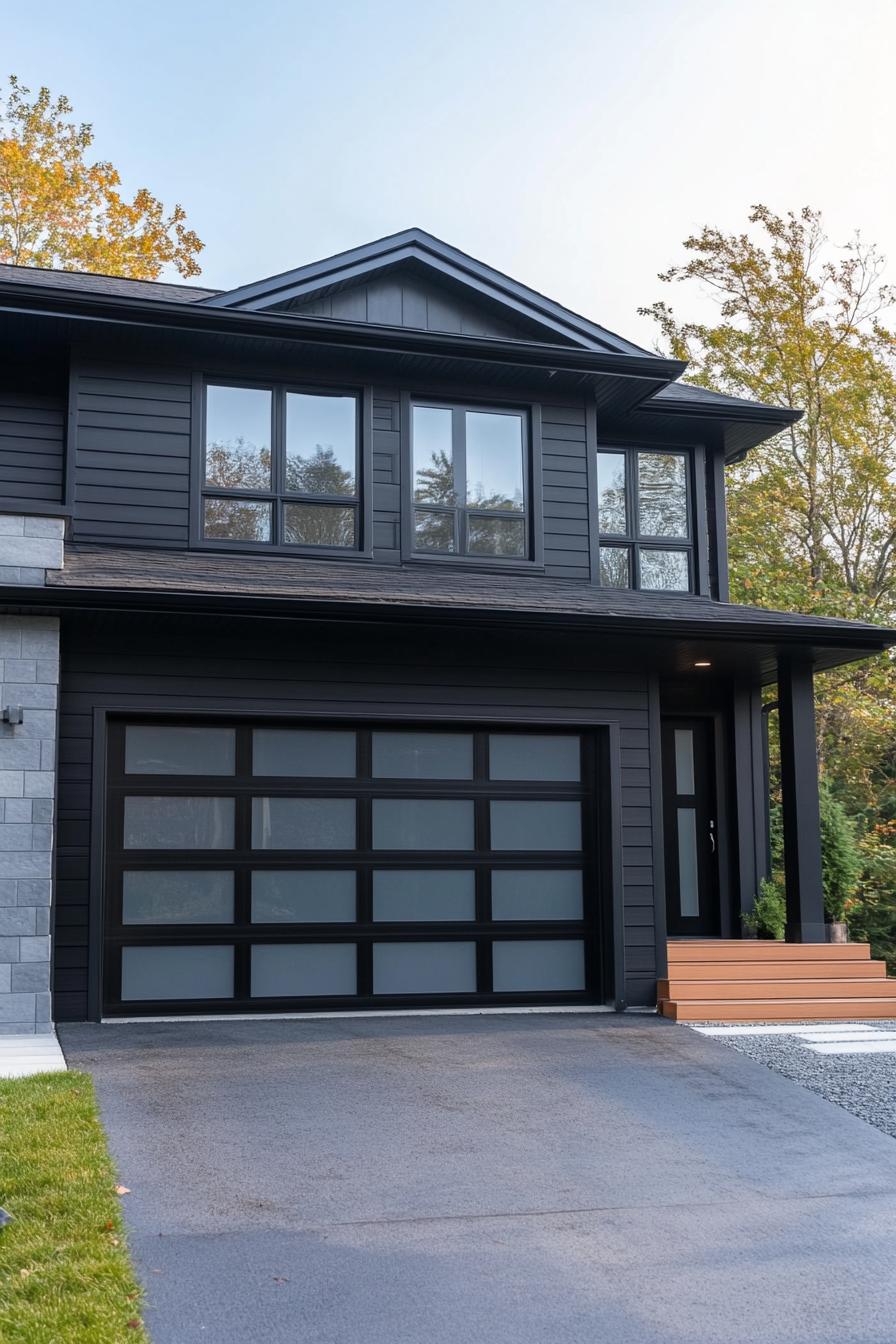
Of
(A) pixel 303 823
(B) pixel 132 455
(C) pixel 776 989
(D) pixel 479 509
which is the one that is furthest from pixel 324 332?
(C) pixel 776 989

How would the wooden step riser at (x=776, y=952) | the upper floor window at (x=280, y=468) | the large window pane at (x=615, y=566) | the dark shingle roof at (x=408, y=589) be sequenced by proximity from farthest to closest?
the large window pane at (x=615, y=566)
the upper floor window at (x=280, y=468)
the wooden step riser at (x=776, y=952)
the dark shingle roof at (x=408, y=589)

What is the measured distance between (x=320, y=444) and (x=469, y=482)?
1.28m

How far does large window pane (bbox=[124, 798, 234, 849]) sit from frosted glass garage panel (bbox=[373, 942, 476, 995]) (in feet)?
4.72

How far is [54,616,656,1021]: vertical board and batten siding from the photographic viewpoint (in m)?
8.76

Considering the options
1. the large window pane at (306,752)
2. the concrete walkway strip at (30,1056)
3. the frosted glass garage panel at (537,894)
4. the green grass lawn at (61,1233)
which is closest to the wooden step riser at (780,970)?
the frosted glass garage panel at (537,894)

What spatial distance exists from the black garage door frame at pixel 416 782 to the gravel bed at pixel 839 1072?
4.94 ft

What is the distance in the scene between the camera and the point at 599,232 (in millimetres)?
27531

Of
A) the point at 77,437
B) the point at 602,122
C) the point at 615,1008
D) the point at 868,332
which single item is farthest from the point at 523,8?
the point at 615,1008

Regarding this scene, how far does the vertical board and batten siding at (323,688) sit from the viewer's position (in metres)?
8.76

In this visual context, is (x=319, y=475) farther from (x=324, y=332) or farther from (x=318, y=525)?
(x=324, y=332)

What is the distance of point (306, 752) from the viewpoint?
948 cm

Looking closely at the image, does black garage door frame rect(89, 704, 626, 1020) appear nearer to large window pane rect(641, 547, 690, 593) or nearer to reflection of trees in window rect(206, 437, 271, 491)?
reflection of trees in window rect(206, 437, 271, 491)

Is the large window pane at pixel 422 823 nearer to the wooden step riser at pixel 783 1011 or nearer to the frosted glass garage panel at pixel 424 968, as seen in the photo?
the frosted glass garage panel at pixel 424 968

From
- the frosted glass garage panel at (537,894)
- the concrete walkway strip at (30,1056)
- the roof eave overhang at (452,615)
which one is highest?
the roof eave overhang at (452,615)
